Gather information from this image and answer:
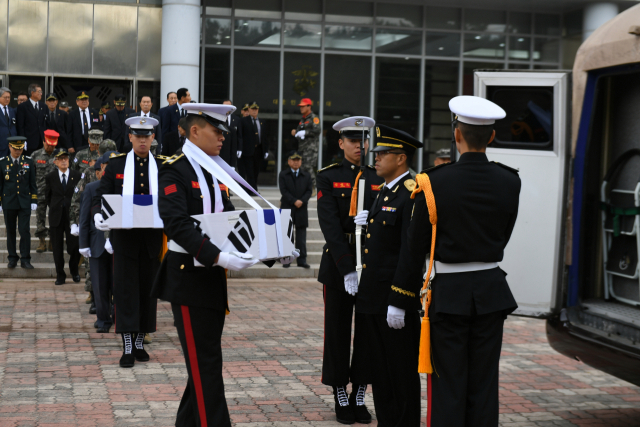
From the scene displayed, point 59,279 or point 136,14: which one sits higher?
point 136,14

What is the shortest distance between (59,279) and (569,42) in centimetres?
1629

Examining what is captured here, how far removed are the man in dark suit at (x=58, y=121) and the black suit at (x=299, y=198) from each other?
4.84m

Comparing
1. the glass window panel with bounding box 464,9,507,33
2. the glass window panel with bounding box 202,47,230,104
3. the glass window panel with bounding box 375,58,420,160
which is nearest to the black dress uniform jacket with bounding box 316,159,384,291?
the glass window panel with bounding box 202,47,230,104

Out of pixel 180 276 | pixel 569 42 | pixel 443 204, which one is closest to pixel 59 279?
pixel 180 276

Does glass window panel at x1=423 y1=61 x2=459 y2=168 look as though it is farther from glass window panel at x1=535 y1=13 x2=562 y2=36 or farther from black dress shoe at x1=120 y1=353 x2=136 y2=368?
black dress shoe at x1=120 y1=353 x2=136 y2=368

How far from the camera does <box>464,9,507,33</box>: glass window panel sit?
2164 cm

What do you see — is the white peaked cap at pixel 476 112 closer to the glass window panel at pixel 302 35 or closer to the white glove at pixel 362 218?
the white glove at pixel 362 218

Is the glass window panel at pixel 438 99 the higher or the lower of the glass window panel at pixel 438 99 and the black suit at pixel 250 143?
the higher

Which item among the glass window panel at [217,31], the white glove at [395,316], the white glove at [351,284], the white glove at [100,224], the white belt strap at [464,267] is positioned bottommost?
the white glove at [395,316]

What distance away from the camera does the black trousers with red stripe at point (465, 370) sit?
381 centimetres

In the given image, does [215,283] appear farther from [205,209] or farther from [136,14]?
[136,14]

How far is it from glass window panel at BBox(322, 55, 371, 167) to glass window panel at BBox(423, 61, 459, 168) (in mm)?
1831

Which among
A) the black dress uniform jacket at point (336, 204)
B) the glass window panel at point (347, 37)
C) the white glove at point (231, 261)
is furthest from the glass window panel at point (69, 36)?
the white glove at point (231, 261)

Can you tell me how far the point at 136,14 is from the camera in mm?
19359
